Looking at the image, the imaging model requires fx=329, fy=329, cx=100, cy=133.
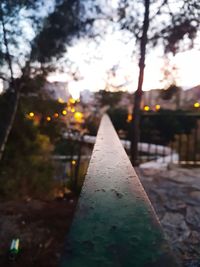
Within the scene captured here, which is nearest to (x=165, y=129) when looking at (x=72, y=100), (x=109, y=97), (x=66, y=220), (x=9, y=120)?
(x=72, y=100)

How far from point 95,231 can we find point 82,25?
5971 millimetres

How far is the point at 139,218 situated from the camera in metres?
0.59

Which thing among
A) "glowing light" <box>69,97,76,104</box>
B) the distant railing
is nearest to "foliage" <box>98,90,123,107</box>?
"glowing light" <box>69,97,76,104</box>

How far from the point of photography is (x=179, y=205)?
371 cm

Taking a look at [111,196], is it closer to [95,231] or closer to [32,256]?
[95,231]

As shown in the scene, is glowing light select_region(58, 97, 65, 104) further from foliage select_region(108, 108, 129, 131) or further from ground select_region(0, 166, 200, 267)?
foliage select_region(108, 108, 129, 131)

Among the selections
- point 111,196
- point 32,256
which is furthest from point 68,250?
point 32,256

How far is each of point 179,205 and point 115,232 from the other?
11.0 ft

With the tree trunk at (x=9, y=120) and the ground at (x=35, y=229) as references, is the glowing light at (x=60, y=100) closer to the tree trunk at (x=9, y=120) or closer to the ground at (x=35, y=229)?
the tree trunk at (x=9, y=120)

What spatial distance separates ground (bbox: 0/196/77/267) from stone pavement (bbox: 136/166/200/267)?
1162 mm

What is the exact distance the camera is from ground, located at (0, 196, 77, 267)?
136 inches

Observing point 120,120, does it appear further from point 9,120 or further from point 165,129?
point 9,120

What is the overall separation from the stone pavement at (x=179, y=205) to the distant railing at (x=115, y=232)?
1.06 m

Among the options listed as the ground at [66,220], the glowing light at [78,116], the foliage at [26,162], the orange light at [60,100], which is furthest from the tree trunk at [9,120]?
the glowing light at [78,116]
